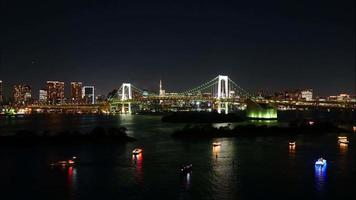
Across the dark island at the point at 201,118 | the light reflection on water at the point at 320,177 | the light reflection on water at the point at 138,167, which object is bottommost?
the light reflection on water at the point at 320,177

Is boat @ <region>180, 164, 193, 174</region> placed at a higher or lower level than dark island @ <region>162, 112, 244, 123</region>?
lower

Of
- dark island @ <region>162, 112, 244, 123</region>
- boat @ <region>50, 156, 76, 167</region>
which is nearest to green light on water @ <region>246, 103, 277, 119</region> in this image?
dark island @ <region>162, 112, 244, 123</region>

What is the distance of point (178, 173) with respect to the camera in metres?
12.4

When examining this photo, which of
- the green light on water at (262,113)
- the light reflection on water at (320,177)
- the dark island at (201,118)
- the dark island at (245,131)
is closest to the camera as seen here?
the light reflection on water at (320,177)

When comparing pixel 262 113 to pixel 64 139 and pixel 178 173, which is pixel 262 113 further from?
pixel 178 173

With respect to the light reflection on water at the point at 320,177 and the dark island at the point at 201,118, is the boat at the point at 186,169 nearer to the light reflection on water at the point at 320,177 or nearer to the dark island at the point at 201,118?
the light reflection on water at the point at 320,177

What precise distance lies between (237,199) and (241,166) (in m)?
3.73

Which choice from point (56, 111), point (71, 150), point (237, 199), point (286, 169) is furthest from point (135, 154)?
point (56, 111)

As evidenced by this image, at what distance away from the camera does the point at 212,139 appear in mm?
21922

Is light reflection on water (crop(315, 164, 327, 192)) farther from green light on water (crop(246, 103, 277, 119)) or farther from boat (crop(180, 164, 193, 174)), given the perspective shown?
green light on water (crop(246, 103, 277, 119))

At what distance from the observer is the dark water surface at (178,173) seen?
34.0 feet

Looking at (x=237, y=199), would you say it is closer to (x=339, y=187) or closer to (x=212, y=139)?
(x=339, y=187)

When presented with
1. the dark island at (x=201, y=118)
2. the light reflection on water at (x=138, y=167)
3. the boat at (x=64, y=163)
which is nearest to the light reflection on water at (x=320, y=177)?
the light reflection on water at (x=138, y=167)

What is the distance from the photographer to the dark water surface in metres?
10.4
